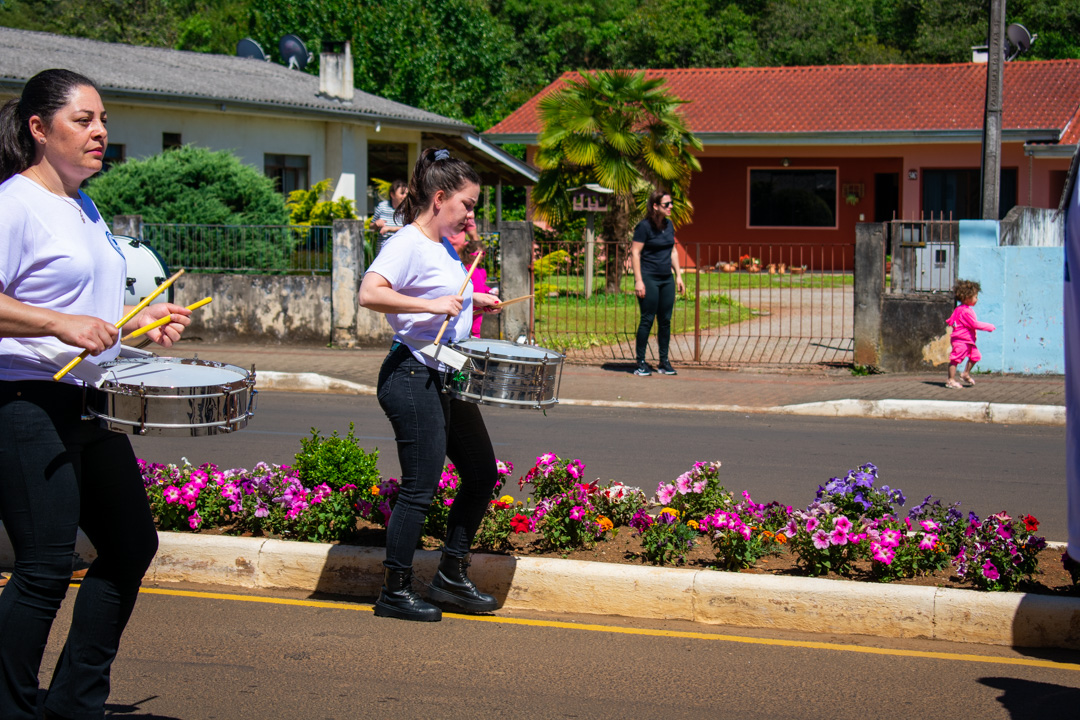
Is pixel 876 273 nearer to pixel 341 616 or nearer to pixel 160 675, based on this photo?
pixel 341 616

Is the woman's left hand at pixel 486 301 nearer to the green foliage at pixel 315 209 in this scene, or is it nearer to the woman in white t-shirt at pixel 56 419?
the woman in white t-shirt at pixel 56 419

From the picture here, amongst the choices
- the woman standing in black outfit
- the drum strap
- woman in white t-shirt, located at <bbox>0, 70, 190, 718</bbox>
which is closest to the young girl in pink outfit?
the woman standing in black outfit

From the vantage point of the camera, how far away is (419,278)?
4.70m

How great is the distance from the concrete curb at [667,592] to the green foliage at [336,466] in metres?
0.51

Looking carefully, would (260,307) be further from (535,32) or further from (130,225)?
(535,32)

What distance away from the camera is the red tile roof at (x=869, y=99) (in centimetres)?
2856

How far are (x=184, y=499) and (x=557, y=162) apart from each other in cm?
1789

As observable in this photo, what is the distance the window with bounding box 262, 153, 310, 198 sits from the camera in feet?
81.6

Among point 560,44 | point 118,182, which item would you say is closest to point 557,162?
point 118,182

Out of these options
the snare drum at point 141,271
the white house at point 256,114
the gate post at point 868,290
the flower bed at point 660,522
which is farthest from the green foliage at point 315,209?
the flower bed at point 660,522

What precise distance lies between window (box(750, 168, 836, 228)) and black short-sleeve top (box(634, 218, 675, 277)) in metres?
18.6

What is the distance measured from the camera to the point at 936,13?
44406 mm

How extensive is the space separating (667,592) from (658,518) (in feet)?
2.03

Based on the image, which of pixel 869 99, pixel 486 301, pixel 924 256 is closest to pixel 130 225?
pixel 924 256
